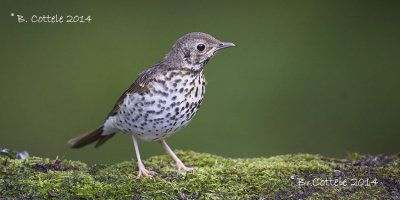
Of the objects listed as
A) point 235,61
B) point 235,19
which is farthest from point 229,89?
point 235,19

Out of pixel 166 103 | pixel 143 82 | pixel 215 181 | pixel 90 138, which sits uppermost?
pixel 143 82

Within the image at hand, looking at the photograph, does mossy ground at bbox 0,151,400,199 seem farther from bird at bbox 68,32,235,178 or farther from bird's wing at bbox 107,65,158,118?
bird's wing at bbox 107,65,158,118

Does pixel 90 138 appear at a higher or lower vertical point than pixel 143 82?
lower

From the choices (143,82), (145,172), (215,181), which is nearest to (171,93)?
(143,82)

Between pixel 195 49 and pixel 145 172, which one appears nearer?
pixel 145 172

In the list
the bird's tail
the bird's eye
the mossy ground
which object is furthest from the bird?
the bird's tail

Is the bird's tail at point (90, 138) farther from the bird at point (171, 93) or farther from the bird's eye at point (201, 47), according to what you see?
the bird's eye at point (201, 47)

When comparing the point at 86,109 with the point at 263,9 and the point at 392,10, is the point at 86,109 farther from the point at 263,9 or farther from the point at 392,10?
the point at 392,10

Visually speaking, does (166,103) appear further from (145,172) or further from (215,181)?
(215,181)
